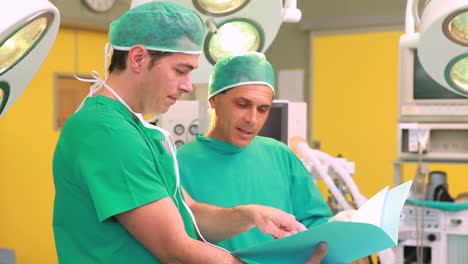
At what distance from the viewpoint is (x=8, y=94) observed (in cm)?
105

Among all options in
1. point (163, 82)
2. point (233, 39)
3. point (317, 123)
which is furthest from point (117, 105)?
point (317, 123)

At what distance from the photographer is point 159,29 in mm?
1205

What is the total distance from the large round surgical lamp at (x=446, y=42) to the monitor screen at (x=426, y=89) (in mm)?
2231

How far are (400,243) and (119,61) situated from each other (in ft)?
7.30

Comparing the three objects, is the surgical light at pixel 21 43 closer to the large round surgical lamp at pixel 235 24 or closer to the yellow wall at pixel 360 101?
the large round surgical lamp at pixel 235 24

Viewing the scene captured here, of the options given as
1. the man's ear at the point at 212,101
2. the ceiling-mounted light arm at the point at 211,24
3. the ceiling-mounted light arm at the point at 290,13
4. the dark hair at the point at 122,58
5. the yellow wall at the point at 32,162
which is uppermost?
the ceiling-mounted light arm at the point at 290,13

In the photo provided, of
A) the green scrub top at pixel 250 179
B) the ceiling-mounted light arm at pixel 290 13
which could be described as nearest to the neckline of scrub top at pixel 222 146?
the green scrub top at pixel 250 179

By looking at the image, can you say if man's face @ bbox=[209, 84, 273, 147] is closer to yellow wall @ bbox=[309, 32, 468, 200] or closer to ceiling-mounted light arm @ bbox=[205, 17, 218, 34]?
ceiling-mounted light arm @ bbox=[205, 17, 218, 34]

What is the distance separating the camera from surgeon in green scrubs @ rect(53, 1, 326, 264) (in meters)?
1.09

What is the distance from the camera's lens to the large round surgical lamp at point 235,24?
154 cm

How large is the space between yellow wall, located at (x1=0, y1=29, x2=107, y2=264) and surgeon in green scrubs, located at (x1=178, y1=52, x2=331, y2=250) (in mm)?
3465

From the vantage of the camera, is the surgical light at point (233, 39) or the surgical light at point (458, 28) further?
the surgical light at point (233, 39)

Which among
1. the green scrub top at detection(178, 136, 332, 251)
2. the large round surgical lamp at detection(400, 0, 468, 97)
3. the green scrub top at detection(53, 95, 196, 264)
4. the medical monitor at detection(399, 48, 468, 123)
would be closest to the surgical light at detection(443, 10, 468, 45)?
the large round surgical lamp at detection(400, 0, 468, 97)

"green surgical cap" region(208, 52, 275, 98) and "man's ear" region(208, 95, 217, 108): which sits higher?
"green surgical cap" region(208, 52, 275, 98)
